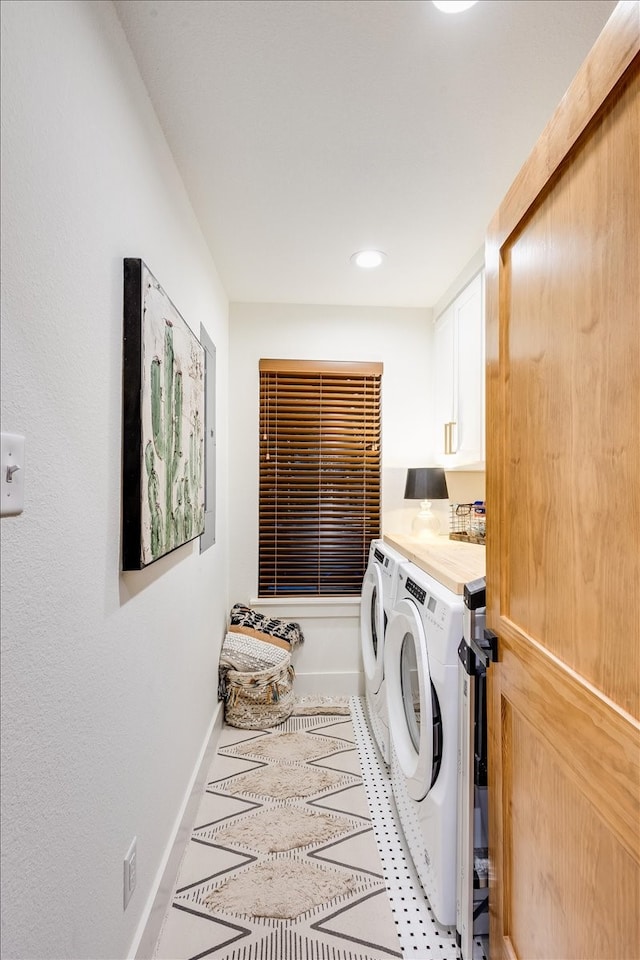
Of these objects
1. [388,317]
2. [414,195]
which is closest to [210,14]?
[414,195]

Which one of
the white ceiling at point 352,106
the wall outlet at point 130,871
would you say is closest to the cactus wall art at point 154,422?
the white ceiling at point 352,106

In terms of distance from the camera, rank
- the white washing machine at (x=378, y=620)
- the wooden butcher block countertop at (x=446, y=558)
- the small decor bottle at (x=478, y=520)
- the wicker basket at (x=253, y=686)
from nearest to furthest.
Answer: the wooden butcher block countertop at (x=446, y=558)
the white washing machine at (x=378, y=620)
the small decor bottle at (x=478, y=520)
the wicker basket at (x=253, y=686)

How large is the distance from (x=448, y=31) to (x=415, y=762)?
2072 mm

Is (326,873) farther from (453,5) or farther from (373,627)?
(453,5)

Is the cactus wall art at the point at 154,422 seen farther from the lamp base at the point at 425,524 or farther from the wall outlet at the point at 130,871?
the lamp base at the point at 425,524

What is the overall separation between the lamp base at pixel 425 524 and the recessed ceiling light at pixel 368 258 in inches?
55.2

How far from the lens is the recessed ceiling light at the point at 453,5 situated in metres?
1.11

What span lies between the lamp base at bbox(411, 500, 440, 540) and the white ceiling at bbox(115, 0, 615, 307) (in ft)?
4.73

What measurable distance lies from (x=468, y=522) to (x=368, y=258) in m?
1.49

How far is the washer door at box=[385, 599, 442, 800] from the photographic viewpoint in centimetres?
145

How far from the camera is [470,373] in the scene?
2.43 m

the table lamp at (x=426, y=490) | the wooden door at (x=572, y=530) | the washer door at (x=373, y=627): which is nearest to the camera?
the wooden door at (x=572, y=530)

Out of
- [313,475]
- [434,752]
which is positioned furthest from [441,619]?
[313,475]

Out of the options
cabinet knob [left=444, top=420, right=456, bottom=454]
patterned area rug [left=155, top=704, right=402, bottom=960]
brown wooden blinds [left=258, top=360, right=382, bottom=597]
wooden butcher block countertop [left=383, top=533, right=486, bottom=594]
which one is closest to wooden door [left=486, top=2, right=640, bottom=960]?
wooden butcher block countertop [left=383, top=533, right=486, bottom=594]
